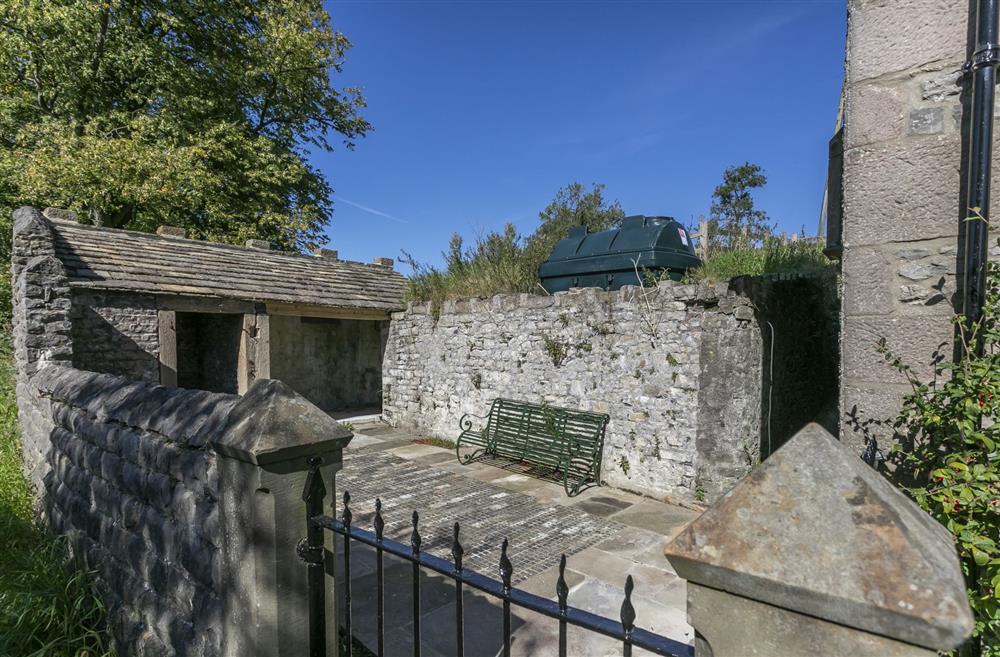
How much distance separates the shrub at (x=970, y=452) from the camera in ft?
5.63

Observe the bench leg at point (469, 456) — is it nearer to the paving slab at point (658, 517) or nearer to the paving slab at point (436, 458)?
the paving slab at point (436, 458)

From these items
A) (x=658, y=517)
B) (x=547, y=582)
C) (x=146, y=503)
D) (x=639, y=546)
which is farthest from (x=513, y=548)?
(x=146, y=503)

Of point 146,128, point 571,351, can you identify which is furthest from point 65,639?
point 146,128

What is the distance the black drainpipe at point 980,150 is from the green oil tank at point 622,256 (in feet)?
15.0

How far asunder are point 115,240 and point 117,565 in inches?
315

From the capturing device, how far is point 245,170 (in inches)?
588

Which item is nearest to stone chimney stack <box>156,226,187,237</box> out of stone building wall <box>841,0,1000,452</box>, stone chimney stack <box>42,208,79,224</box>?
stone chimney stack <box>42,208,79,224</box>

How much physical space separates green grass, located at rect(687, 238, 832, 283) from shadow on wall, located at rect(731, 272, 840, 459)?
562 millimetres

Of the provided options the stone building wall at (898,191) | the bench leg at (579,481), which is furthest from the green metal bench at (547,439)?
the stone building wall at (898,191)

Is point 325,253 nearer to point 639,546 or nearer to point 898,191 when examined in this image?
point 639,546

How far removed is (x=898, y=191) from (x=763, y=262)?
5.60 m

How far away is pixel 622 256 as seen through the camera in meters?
7.22

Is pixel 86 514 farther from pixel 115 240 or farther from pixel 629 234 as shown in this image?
pixel 115 240

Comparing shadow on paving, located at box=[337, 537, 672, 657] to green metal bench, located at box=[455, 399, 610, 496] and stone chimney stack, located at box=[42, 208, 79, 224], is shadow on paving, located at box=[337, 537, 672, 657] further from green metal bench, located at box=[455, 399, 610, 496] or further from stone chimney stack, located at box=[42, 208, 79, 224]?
stone chimney stack, located at box=[42, 208, 79, 224]
